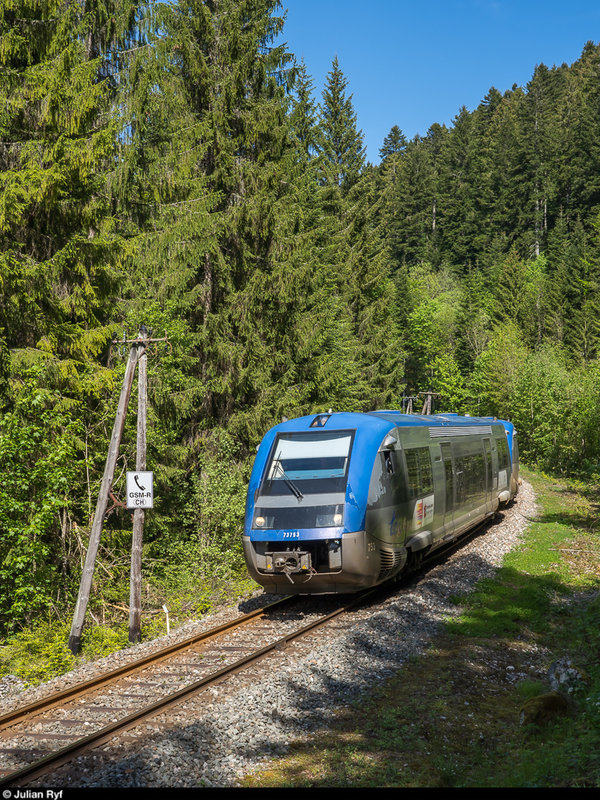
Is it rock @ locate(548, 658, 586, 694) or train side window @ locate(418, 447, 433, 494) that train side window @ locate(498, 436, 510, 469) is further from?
rock @ locate(548, 658, 586, 694)

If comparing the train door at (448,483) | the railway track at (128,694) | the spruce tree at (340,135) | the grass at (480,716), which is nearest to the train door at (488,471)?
the train door at (448,483)

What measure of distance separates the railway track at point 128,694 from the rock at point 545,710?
343 centimetres

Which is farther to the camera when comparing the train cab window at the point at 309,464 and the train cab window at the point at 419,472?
the train cab window at the point at 419,472

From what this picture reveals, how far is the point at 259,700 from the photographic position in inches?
297

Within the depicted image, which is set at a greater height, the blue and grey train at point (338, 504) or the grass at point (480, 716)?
the blue and grey train at point (338, 504)

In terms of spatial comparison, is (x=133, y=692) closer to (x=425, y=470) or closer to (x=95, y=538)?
(x=95, y=538)

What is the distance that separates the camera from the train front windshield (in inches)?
432

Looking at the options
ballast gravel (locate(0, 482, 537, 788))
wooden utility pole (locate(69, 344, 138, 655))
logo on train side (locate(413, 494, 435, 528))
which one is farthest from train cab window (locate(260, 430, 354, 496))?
wooden utility pole (locate(69, 344, 138, 655))

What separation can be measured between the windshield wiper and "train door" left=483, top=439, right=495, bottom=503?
9.79 meters

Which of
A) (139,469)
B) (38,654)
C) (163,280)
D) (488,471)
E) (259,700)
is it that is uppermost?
(163,280)

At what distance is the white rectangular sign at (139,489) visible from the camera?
1220 centimetres

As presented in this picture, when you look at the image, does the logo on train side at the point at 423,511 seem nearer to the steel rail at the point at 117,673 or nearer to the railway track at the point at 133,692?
the railway track at the point at 133,692

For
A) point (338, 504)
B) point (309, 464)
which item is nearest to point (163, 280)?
point (309, 464)

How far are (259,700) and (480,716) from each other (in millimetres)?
2354
